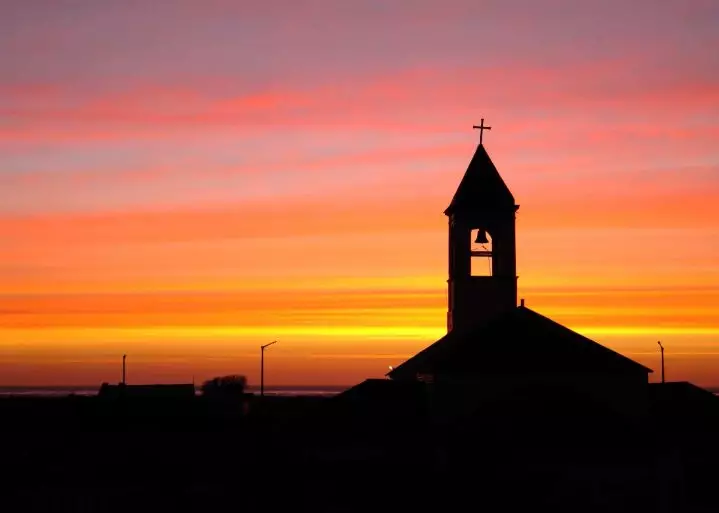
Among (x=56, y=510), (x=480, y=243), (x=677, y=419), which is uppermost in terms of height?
(x=480, y=243)

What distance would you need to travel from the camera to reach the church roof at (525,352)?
40.5 meters

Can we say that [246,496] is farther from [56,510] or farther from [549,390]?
[549,390]

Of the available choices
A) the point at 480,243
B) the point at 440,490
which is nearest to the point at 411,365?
the point at 480,243

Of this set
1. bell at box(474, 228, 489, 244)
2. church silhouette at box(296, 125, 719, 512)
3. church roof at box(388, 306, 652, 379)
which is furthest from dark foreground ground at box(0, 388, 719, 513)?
bell at box(474, 228, 489, 244)

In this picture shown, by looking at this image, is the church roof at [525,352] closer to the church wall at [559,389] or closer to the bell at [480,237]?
the church wall at [559,389]

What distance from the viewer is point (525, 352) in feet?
134

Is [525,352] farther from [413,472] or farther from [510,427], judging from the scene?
[413,472]

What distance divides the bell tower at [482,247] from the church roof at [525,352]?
4.34 m

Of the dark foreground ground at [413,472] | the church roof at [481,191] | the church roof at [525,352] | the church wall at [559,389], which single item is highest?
the church roof at [481,191]

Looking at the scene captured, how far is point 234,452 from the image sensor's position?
4544 centimetres

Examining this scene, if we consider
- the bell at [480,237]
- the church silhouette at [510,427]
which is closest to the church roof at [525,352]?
the church silhouette at [510,427]

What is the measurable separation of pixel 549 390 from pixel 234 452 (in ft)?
41.8

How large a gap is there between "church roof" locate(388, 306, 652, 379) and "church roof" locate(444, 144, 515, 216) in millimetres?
6255

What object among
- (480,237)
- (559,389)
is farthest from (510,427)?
(480,237)
